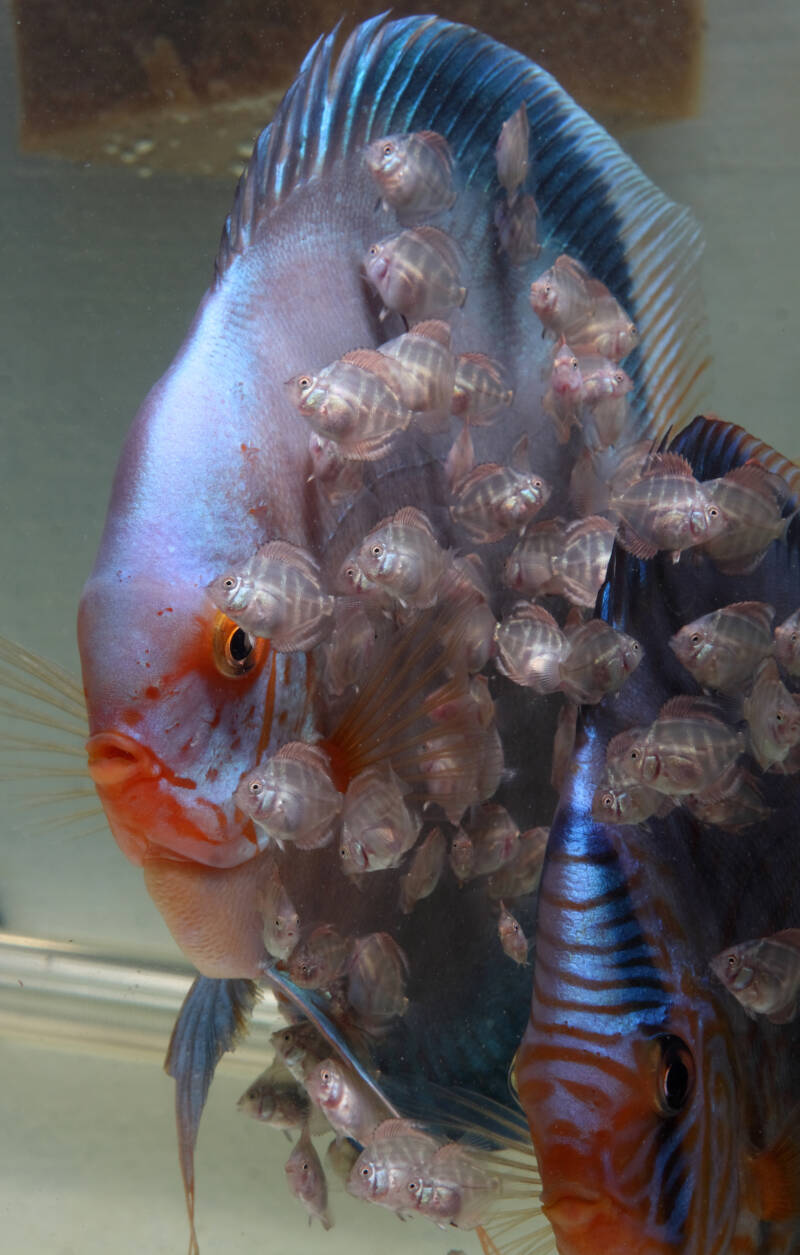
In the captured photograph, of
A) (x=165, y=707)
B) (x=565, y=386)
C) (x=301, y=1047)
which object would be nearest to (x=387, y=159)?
(x=565, y=386)

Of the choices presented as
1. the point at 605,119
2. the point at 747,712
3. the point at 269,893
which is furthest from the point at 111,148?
the point at 747,712

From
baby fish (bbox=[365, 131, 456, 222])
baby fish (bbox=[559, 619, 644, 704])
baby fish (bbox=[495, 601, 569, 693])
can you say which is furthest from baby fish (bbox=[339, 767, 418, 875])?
baby fish (bbox=[365, 131, 456, 222])

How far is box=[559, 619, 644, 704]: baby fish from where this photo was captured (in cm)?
95

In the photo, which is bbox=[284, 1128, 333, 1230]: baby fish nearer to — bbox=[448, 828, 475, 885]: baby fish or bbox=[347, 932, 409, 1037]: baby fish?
bbox=[347, 932, 409, 1037]: baby fish

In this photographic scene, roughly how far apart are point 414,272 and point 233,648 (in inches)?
22.6

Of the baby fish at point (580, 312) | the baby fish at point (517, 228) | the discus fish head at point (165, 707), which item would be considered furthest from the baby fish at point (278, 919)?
the baby fish at point (517, 228)

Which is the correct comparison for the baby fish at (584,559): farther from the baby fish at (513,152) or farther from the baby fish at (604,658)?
the baby fish at (513,152)

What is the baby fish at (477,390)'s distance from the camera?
55.2 inches

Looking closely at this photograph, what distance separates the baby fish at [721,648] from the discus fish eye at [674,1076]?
1.08 ft

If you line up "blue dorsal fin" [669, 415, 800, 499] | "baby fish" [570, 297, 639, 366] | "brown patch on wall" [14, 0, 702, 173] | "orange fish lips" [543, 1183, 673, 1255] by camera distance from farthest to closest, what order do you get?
1. "brown patch on wall" [14, 0, 702, 173]
2. "baby fish" [570, 297, 639, 366]
3. "blue dorsal fin" [669, 415, 800, 499]
4. "orange fish lips" [543, 1183, 673, 1255]

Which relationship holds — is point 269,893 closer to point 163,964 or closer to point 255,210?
point 255,210

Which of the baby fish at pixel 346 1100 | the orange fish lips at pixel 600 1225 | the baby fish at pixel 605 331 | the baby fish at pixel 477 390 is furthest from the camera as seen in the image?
the baby fish at pixel 605 331

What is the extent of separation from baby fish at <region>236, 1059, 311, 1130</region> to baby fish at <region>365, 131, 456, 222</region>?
1.28 meters

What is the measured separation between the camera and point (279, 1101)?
1.59 m
